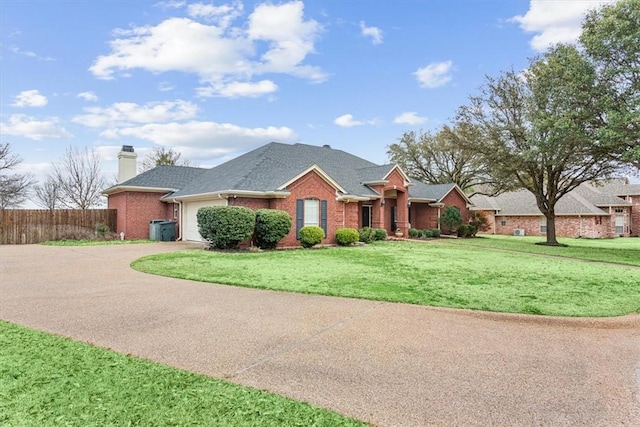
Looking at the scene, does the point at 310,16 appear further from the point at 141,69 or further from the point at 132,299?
the point at 132,299

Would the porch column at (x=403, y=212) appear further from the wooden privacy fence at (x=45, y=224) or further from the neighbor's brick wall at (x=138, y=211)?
the wooden privacy fence at (x=45, y=224)

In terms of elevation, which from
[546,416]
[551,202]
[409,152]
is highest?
[409,152]

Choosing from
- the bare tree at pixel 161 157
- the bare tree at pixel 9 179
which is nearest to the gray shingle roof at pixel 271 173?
the bare tree at pixel 9 179

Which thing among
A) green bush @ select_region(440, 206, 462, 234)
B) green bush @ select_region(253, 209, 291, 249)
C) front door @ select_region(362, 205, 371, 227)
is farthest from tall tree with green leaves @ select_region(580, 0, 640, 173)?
green bush @ select_region(253, 209, 291, 249)

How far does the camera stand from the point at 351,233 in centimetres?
2041

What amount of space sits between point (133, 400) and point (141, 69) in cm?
1840

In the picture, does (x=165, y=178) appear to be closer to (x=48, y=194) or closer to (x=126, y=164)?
(x=126, y=164)

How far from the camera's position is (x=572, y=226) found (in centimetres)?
3588

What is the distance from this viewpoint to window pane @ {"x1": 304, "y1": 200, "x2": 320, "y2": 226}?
1983cm

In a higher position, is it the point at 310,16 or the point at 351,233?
the point at 310,16

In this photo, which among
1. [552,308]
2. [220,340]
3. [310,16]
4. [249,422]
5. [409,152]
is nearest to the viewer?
[249,422]

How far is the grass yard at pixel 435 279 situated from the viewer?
24.6 feet

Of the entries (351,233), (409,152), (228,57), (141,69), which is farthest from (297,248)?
(409,152)

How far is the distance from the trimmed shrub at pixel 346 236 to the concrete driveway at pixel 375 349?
12145 mm
